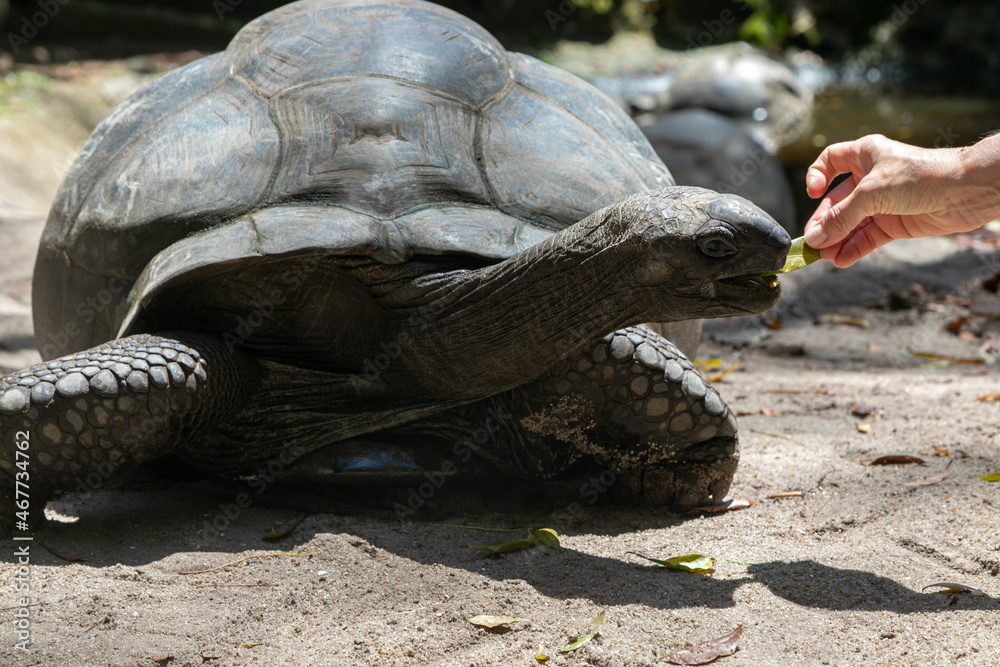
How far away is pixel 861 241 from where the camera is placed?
250cm

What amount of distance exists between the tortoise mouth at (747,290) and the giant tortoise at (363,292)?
31 mm

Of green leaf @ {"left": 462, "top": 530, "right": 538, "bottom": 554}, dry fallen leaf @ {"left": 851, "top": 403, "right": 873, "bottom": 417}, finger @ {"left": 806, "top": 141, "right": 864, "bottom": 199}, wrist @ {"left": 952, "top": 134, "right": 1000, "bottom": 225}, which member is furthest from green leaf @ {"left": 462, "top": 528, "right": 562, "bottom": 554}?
dry fallen leaf @ {"left": 851, "top": 403, "right": 873, "bottom": 417}

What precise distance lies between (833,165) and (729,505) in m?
1.02

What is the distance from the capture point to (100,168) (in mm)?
3035

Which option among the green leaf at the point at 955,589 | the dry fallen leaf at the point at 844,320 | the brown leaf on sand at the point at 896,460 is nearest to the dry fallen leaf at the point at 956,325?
the dry fallen leaf at the point at 844,320

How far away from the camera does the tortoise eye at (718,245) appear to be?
1.99 meters

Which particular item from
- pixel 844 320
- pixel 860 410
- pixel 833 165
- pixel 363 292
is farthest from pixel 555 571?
pixel 844 320

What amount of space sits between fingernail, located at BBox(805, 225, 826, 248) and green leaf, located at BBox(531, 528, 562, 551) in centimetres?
99

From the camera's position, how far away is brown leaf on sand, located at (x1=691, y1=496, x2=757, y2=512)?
106 inches

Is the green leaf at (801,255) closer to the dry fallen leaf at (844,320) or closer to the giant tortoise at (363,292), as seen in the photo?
the giant tortoise at (363,292)

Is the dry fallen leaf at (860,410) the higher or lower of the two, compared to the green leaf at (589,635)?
lower

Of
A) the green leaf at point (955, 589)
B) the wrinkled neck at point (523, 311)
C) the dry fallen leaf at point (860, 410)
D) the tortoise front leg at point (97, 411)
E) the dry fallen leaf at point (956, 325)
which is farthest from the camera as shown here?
the dry fallen leaf at point (956, 325)

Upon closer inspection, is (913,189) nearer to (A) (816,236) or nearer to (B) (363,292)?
(A) (816,236)

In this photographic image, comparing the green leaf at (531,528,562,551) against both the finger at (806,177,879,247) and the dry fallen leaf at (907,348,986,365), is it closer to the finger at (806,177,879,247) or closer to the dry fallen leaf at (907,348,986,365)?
the finger at (806,177,879,247)
